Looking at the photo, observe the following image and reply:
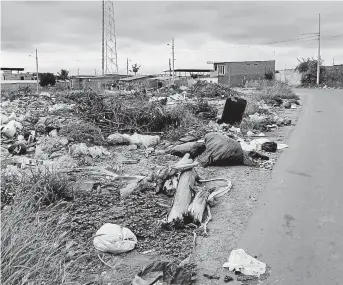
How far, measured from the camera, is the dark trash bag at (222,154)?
656 cm

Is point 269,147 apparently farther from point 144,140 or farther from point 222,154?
point 144,140

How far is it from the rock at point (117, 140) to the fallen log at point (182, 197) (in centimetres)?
327

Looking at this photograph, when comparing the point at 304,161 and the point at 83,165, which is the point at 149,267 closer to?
the point at 83,165

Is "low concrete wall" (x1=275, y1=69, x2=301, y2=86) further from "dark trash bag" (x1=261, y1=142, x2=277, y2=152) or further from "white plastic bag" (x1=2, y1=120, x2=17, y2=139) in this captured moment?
"white plastic bag" (x1=2, y1=120, x2=17, y2=139)

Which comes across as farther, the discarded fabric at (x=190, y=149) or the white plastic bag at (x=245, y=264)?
the discarded fabric at (x=190, y=149)

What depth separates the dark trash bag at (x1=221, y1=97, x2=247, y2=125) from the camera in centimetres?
1085

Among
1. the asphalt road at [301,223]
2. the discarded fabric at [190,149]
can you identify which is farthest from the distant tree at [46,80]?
the asphalt road at [301,223]

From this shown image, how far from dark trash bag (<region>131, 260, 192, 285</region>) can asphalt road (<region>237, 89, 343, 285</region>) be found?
63 cm

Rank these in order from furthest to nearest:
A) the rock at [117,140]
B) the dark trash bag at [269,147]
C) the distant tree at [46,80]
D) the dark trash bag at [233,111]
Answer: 1. the distant tree at [46,80]
2. the dark trash bag at [233,111]
3. the rock at [117,140]
4. the dark trash bag at [269,147]

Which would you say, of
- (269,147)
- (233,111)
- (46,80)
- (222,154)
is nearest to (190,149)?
(222,154)

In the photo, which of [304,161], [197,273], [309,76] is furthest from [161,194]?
[309,76]

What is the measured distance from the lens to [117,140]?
8.21 meters

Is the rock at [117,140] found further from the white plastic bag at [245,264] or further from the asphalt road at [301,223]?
the white plastic bag at [245,264]

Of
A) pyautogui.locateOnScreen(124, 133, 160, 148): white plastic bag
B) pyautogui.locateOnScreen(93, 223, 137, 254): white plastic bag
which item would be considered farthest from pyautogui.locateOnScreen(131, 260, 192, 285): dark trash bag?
pyautogui.locateOnScreen(124, 133, 160, 148): white plastic bag
